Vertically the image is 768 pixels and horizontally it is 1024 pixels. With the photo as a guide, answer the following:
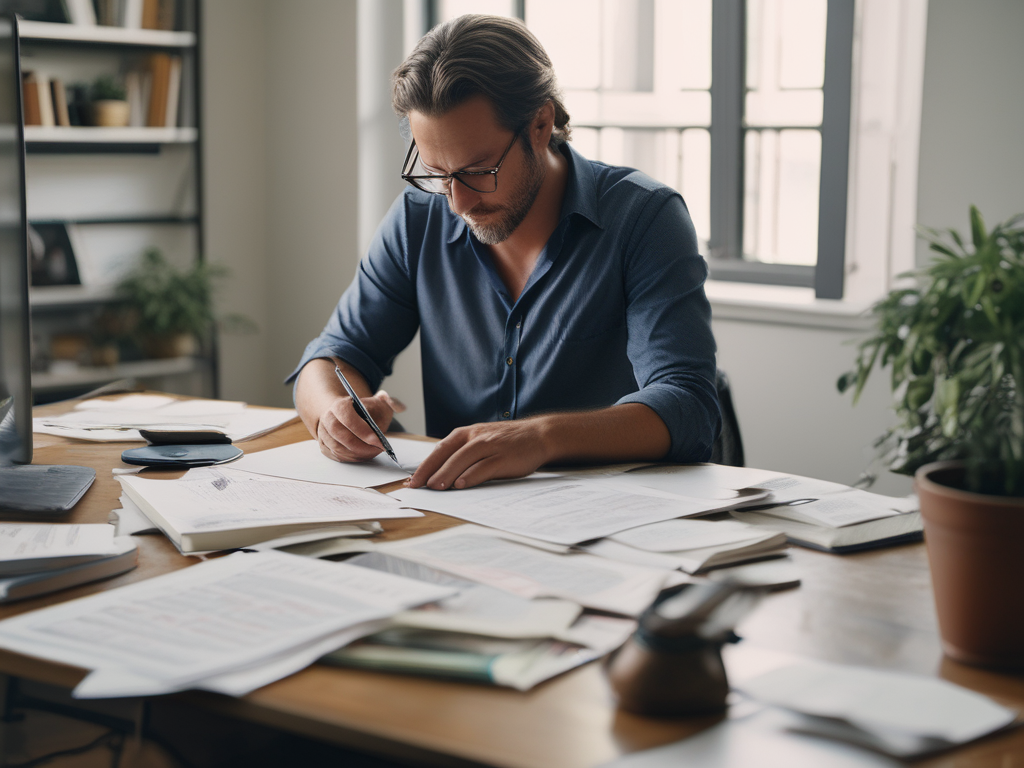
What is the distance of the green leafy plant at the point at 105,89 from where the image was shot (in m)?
3.47

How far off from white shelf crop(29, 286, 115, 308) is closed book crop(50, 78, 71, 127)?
567mm

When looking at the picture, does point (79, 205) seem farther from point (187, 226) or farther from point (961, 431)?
point (961, 431)

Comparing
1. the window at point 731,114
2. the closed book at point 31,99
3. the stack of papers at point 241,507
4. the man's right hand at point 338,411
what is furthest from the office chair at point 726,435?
the closed book at point 31,99

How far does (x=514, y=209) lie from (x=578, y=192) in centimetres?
13

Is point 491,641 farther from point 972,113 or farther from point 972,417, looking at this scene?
point 972,113

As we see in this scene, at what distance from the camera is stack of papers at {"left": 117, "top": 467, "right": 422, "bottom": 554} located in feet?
3.57

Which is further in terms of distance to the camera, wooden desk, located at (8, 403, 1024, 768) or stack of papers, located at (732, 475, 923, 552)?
stack of papers, located at (732, 475, 923, 552)

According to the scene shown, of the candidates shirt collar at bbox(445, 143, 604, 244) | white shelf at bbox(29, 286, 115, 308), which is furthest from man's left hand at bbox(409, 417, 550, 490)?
white shelf at bbox(29, 286, 115, 308)

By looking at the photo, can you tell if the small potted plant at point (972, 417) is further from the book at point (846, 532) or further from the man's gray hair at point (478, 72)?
the man's gray hair at point (478, 72)

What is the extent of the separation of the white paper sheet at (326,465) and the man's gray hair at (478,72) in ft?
1.97

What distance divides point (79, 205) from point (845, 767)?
3621 mm

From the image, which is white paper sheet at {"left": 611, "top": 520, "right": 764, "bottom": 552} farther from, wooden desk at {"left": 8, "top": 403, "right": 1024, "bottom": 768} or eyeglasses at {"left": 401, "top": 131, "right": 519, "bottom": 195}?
eyeglasses at {"left": 401, "top": 131, "right": 519, "bottom": 195}

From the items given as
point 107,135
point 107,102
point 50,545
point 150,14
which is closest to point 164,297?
point 107,135

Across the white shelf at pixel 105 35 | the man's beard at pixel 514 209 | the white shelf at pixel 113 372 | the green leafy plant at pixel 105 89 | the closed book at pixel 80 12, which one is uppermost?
the closed book at pixel 80 12
